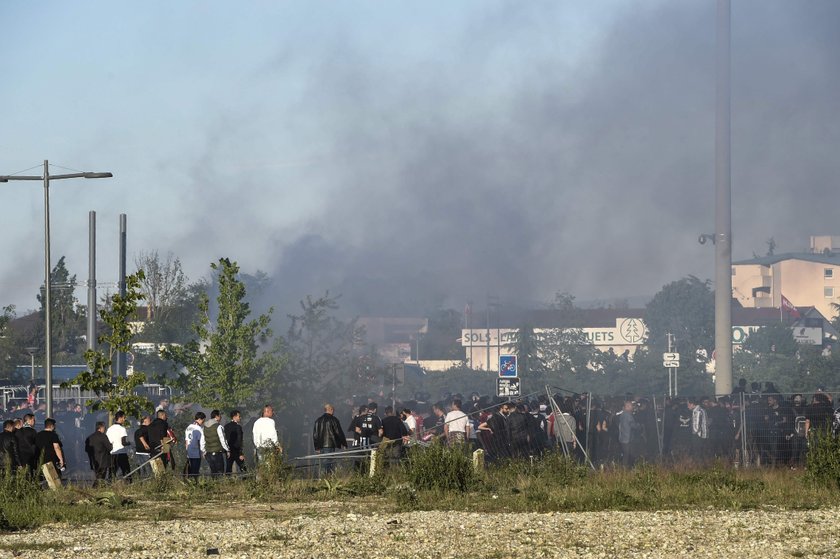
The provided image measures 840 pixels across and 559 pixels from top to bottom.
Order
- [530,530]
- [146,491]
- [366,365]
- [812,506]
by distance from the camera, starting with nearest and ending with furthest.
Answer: [530,530] → [812,506] → [146,491] → [366,365]

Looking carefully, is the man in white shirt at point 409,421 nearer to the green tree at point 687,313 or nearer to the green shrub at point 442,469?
the green shrub at point 442,469

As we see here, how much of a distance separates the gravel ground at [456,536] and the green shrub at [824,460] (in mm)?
1896

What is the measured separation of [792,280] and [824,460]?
108 meters

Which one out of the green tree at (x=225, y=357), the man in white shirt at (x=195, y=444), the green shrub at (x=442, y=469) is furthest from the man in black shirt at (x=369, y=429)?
the green tree at (x=225, y=357)

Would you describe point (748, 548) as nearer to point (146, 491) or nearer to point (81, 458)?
point (146, 491)

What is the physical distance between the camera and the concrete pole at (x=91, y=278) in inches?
1180

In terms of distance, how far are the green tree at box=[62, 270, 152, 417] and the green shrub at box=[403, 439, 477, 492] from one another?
25.2ft

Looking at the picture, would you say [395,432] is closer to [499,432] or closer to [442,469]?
[499,432]

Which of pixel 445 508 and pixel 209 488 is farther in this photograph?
pixel 209 488

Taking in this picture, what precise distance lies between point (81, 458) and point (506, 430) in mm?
10853

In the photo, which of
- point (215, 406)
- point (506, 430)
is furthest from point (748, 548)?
point (215, 406)

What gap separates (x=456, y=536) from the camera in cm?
1275

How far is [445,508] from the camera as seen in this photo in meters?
15.8

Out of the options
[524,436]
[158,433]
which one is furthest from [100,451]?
[524,436]
